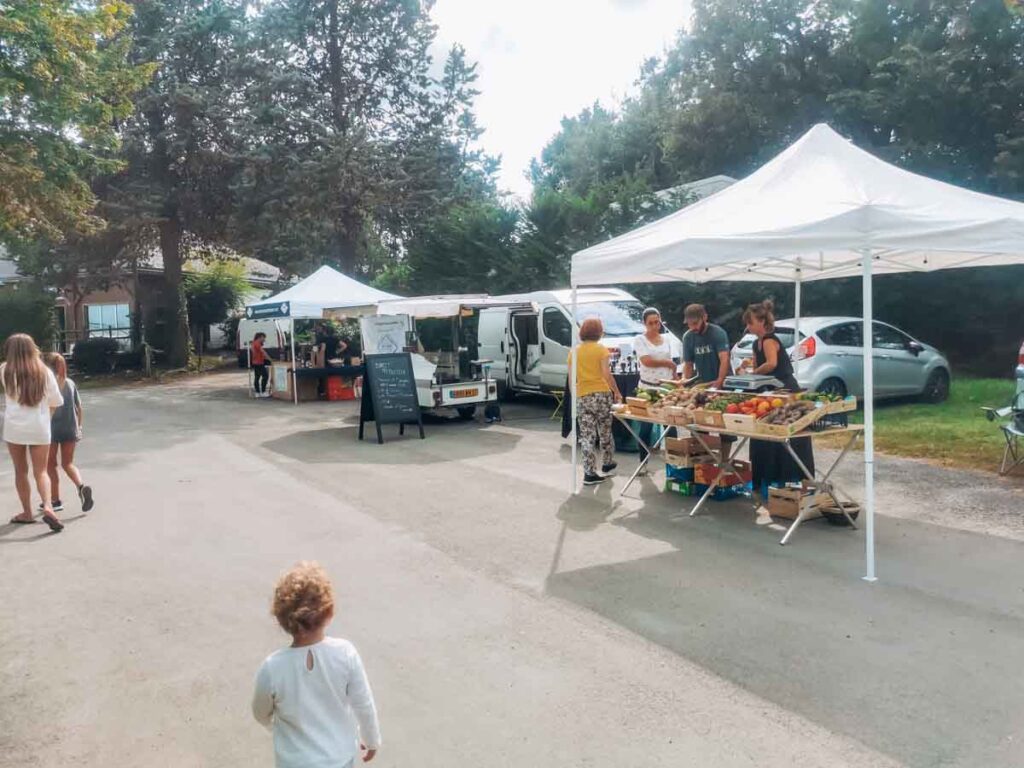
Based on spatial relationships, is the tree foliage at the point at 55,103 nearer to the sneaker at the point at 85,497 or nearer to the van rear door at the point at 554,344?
the van rear door at the point at 554,344

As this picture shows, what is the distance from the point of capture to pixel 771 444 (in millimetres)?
7961

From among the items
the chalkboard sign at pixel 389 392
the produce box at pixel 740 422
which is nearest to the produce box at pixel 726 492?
the produce box at pixel 740 422

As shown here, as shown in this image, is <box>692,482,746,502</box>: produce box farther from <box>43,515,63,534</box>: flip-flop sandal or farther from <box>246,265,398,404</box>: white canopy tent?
<box>246,265,398,404</box>: white canopy tent

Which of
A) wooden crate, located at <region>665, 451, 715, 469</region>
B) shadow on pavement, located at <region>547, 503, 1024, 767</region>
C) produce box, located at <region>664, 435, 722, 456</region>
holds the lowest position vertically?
shadow on pavement, located at <region>547, 503, 1024, 767</region>

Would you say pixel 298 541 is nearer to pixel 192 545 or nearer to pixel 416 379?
pixel 192 545

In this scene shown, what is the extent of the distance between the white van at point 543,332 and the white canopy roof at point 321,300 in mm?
2646

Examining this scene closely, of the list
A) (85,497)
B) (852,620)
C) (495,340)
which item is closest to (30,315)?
(495,340)

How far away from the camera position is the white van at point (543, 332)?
14953 mm

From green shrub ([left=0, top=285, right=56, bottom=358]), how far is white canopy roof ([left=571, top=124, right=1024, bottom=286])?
26.8 meters

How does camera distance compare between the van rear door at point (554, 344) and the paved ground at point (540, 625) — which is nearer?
the paved ground at point (540, 625)

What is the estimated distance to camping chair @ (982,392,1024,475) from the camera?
8.94 m

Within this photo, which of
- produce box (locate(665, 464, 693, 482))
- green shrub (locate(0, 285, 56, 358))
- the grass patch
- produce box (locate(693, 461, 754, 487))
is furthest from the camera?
green shrub (locate(0, 285, 56, 358))

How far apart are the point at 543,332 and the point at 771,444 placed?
821 cm

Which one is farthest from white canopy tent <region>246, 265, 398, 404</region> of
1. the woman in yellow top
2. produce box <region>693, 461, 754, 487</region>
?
produce box <region>693, 461, 754, 487</region>
